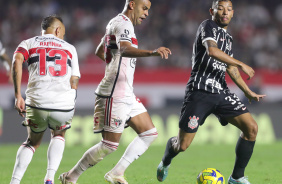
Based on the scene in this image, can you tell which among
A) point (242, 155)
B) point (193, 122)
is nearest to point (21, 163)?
point (193, 122)

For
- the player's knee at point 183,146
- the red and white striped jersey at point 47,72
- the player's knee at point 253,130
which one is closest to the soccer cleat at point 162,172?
the player's knee at point 183,146

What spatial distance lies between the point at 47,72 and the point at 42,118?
0.53 m

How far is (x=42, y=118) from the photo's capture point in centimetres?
610

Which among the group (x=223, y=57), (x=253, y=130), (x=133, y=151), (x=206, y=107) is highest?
(x=223, y=57)

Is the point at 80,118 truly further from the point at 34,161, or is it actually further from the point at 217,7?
the point at 217,7

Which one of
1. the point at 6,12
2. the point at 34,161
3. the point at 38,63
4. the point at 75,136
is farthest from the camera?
the point at 6,12

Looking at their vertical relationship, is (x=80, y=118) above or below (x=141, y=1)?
below

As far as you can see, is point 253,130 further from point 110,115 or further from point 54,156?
point 54,156

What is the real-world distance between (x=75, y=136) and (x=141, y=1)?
809 cm

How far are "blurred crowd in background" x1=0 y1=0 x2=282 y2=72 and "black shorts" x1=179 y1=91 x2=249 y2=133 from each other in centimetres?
1121

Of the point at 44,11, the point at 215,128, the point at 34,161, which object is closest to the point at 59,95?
the point at 34,161

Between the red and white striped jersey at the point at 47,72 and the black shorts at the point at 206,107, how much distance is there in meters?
1.57

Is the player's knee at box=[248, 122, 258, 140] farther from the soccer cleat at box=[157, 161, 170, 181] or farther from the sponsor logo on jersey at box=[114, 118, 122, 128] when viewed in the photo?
the sponsor logo on jersey at box=[114, 118, 122, 128]

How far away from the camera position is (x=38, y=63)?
20.0ft
